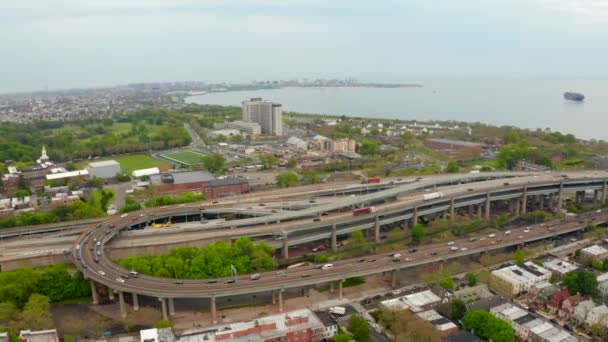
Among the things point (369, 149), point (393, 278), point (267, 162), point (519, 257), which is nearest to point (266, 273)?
point (393, 278)

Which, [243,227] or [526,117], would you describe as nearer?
[243,227]

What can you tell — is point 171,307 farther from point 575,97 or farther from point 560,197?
point 575,97

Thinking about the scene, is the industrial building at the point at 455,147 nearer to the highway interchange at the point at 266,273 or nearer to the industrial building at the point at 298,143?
the industrial building at the point at 298,143

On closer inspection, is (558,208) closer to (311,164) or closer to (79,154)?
(311,164)

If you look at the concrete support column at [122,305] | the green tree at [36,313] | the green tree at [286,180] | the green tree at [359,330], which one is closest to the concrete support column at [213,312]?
the concrete support column at [122,305]

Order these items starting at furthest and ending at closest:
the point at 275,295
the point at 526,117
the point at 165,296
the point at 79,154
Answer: the point at 526,117 < the point at 79,154 < the point at 275,295 < the point at 165,296

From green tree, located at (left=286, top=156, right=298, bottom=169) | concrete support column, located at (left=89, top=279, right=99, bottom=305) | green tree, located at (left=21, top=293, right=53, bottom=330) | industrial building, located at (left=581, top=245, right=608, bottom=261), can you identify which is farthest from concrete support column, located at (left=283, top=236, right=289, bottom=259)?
green tree, located at (left=286, top=156, right=298, bottom=169)

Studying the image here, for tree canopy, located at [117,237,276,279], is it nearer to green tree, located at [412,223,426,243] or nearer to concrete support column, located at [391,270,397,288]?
concrete support column, located at [391,270,397,288]

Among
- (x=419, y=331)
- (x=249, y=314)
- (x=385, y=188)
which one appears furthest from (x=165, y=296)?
(x=385, y=188)
